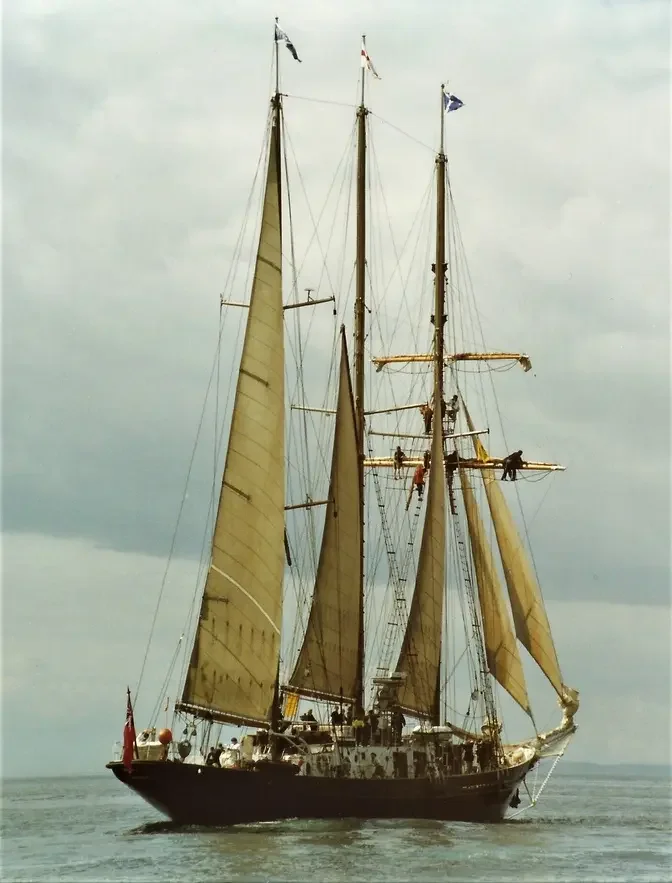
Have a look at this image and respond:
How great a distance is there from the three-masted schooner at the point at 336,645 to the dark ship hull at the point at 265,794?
7 cm

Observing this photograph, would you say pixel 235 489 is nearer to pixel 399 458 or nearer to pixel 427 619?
pixel 427 619

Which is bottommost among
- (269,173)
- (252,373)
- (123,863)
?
(123,863)

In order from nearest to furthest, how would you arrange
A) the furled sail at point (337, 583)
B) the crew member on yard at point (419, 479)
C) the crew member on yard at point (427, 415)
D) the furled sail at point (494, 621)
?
the furled sail at point (337, 583), the furled sail at point (494, 621), the crew member on yard at point (427, 415), the crew member on yard at point (419, 479)

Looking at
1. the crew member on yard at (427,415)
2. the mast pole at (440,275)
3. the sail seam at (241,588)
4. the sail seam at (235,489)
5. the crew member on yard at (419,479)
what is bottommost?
the sail seam at (241,588)

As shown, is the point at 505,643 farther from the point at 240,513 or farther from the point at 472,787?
the point at 240,513

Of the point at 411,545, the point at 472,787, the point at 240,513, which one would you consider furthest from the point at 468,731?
the point at 240,513

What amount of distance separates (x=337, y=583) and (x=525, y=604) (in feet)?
49.8

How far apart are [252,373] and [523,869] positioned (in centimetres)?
2197

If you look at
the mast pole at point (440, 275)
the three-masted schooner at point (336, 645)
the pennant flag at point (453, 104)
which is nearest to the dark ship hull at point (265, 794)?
the three-masted schooner at point (336, 645)

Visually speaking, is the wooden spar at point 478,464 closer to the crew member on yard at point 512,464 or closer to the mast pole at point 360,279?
the crew member on yard at point 512,464

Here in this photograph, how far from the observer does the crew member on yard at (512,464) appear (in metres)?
89.3

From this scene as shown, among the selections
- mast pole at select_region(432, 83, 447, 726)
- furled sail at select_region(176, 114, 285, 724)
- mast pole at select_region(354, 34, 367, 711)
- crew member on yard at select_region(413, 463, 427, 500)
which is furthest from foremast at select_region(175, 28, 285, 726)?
crew member on yard at select_region(413, 463, 427, 500)

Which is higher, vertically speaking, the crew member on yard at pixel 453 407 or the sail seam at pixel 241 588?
the crew member on yard at pixel 453 407

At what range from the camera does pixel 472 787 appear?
2840 inches
